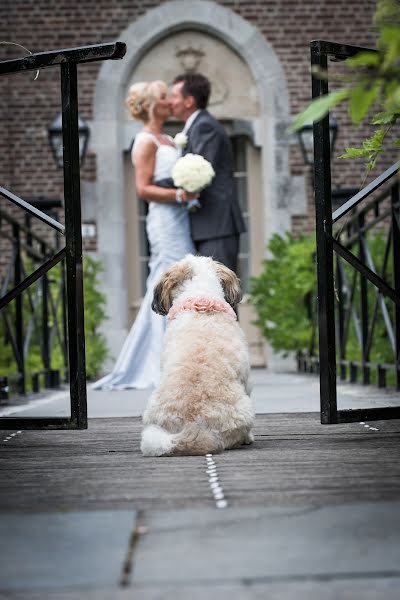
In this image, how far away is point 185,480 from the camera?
11.1 feet

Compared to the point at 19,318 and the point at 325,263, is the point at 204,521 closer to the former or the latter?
the point at 325,263

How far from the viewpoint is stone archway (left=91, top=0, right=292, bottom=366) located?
13.8m

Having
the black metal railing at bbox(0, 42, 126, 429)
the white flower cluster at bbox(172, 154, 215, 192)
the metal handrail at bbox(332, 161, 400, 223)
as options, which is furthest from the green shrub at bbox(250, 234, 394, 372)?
the black metal railing at bbox(0, 42, 126, 429)

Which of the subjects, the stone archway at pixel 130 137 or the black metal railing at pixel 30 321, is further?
the stone archway at pixel 130 137

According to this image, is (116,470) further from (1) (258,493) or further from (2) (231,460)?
(1) (258,493)

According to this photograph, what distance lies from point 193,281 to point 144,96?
3998 mm

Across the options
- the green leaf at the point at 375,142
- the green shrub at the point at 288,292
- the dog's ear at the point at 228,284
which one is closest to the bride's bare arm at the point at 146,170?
the green shrub at the point at 288,292

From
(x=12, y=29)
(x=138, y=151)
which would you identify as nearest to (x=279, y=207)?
(x=12, y=29)

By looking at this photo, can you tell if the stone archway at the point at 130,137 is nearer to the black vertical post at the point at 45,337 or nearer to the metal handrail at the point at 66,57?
the black vertical post at the point at 45,337

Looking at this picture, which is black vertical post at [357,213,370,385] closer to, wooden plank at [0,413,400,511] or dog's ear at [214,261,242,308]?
wooden plank at [0,413,400,511]

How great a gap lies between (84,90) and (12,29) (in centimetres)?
120

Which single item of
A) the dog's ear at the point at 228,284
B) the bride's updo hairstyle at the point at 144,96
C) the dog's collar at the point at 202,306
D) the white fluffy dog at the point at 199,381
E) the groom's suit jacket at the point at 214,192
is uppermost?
the bride's updo hairstyle at the point at 144,96

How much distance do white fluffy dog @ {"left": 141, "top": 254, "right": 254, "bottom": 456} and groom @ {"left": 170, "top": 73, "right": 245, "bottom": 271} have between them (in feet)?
10.8

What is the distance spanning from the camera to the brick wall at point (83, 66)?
13977 millimetres
